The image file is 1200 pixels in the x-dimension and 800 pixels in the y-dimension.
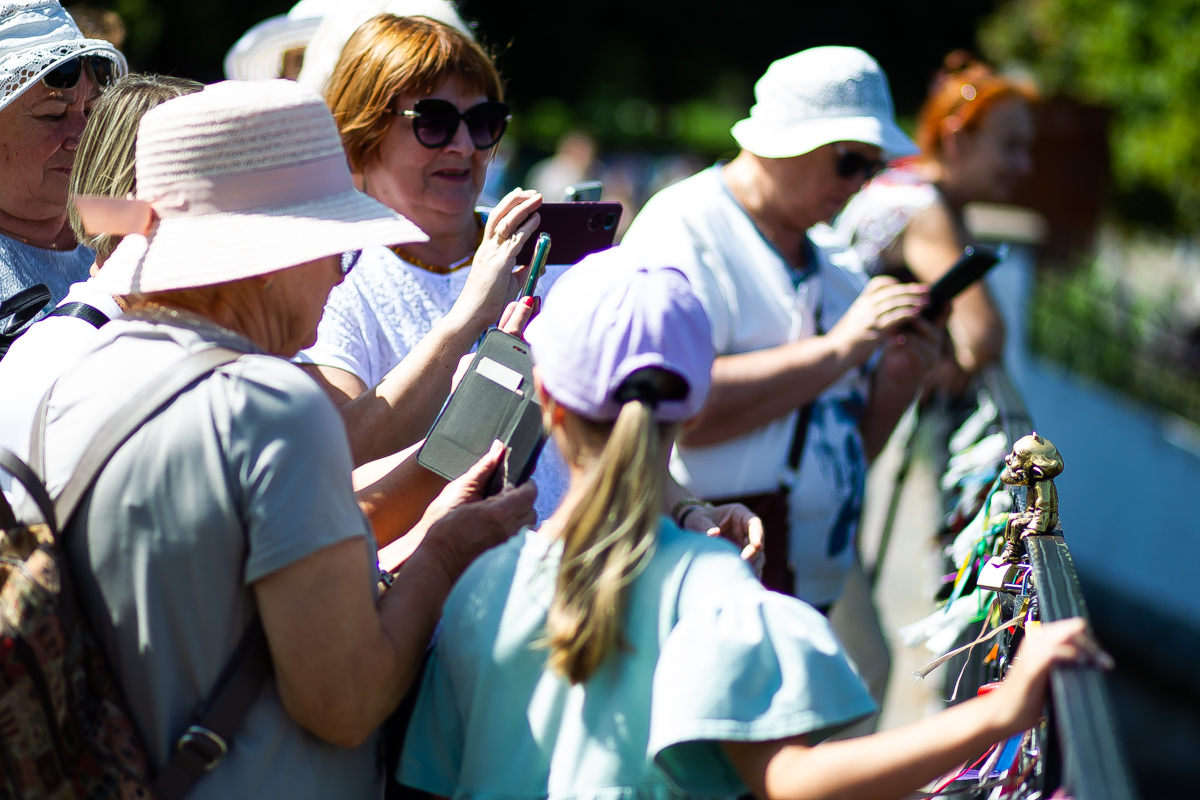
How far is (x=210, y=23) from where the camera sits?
13.9 metres

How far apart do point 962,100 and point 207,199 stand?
3.17 m

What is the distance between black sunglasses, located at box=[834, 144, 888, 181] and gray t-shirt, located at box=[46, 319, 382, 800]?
195 centimetres

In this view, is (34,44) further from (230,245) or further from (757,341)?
(757,341)

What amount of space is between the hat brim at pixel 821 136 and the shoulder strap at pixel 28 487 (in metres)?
2.12

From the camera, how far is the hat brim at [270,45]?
3891 millimetres

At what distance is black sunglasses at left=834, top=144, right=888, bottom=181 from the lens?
122 inches

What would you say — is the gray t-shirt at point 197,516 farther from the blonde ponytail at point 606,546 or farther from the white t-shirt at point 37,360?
the blonde ponytail at point 606,546

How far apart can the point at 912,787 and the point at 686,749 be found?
28cm

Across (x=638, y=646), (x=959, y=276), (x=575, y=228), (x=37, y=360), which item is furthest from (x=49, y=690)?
(x=959, y=276)

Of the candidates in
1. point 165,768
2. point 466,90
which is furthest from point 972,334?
point 165,768

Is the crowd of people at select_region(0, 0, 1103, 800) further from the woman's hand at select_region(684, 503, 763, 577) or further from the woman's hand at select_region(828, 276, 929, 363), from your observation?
the woman's hand at select_region(828, 276, 929, 363)

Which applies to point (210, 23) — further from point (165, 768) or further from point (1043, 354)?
point (165, 768)

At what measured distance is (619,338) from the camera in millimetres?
1527

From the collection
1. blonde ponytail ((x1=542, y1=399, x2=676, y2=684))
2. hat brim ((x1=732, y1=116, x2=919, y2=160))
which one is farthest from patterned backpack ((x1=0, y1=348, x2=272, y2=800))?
hat brim ((x1=732, y1=116, x2=919, y2=160))
